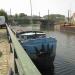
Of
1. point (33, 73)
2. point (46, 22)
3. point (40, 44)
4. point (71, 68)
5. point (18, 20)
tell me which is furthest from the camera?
→ point (18, 20)

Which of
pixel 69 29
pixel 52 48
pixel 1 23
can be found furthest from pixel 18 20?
pixel 52 48

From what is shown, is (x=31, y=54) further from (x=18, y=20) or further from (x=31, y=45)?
(x=18, y=20)

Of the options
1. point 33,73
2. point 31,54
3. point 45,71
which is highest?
point 33,73

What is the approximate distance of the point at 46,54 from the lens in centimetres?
1756

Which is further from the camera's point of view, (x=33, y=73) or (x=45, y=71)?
(x=45, y=71)

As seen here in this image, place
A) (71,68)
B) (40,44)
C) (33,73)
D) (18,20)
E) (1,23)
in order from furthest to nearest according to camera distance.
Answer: (18,20) < (1,23) < (40,44) < (71,68) < (33,73)

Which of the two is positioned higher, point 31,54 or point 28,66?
point 28,66

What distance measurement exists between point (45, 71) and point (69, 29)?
190 ft

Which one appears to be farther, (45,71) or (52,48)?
(52,48)

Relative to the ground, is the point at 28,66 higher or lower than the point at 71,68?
higher

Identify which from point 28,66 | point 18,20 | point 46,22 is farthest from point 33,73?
point 18,20

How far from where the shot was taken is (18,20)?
5290 inches

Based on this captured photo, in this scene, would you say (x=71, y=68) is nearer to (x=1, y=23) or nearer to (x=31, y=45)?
(x=31, y=45)

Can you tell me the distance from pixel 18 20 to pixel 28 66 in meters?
132
